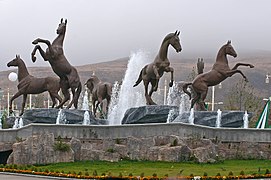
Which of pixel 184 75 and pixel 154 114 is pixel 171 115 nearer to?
pixel 154 114

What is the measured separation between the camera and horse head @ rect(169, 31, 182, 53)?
28.9m

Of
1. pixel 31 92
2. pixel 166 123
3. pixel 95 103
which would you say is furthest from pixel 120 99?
pixel 166 123

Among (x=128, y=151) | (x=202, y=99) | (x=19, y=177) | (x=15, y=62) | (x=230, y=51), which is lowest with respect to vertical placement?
(x=19, y=177)

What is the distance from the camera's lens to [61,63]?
30.5 meters

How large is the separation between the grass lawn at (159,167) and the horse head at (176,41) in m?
6.40

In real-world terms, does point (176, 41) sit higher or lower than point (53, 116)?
higher

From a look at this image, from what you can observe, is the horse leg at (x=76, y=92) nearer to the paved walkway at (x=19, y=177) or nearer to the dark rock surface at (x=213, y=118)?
the dark rock surface at (x=213, y=118)

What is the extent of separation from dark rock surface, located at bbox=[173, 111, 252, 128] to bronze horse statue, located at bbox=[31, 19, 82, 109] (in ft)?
19.1

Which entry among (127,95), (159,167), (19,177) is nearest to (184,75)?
(127,95)

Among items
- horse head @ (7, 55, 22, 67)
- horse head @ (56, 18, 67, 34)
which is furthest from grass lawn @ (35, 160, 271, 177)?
horse head @ (7, 55, 22, 67)

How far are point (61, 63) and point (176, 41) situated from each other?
18.5 feet

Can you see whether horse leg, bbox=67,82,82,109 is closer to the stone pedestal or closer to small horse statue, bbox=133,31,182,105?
the stone pedestal

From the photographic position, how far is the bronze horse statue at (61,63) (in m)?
30.1

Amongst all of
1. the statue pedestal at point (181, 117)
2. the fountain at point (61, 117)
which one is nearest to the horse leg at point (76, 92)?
the fountain at point (61, 117)
